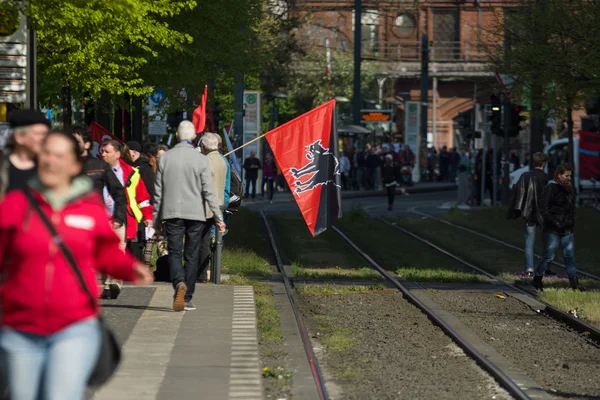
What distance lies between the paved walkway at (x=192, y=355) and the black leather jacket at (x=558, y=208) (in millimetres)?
4437

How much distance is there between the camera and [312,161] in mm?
16109

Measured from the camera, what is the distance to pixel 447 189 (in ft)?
191

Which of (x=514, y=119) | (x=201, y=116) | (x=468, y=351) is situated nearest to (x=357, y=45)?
(x=514, y=119)

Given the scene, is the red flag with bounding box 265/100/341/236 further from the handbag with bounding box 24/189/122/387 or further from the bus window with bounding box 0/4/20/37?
the handbag with bounding box 24/189/122/387

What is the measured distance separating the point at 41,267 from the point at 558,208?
11.7m

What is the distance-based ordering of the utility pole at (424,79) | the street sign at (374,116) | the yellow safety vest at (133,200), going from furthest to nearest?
the utility pole at (424,79) → the street sign at (374,116) → the yellow safety vest at (133,200)

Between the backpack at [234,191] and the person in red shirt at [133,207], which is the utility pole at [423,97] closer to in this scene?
the backpack at [234,191]

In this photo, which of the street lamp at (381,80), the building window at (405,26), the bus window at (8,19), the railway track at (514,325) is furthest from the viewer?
the building window at (405,26)

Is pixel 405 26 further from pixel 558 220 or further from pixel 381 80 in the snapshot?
pixel 558 220

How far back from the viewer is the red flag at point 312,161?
16.0m

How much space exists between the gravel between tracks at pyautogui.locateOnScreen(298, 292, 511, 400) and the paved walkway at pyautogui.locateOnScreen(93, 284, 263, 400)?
2.12ft

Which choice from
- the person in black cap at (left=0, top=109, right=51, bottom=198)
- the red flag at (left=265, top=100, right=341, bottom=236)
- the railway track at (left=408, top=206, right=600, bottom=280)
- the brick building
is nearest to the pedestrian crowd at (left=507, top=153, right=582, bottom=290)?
the railway track at (left=408, top=206, right=600, bottom=280)

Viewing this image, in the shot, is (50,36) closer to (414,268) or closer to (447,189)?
(414,268)

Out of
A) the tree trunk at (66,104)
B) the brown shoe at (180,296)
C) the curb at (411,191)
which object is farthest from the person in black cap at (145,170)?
the curb at (411,191)
